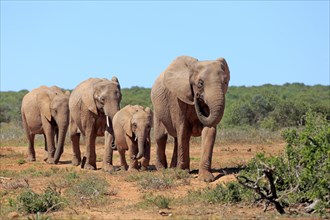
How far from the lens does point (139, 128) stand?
16.3 m

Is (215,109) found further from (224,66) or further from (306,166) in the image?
(306,166)

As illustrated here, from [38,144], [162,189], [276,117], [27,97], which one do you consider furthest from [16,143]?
[162,189]

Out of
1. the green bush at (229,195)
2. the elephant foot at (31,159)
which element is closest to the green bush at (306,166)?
the green bush at (229,195)

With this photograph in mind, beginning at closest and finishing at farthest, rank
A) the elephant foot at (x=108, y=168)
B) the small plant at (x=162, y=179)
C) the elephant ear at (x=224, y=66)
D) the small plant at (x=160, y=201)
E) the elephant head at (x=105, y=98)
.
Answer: the small plant at (x=160, y=201) < the small plant at (x=162, y=179) < the elephant ear at (x=224, y=66) < the elephant foot at (x=108, y=168) < the elephant head at (x=105, y=98)

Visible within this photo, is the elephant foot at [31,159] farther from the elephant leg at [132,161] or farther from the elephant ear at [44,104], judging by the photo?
the elephant leg at [132,161]

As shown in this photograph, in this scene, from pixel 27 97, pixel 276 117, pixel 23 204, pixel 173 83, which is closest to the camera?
pixel 23 204

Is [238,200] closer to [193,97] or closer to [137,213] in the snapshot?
[137,213]

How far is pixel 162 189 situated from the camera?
524 inches

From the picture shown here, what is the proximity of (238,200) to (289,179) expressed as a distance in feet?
3.87

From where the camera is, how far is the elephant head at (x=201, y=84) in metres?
13.8

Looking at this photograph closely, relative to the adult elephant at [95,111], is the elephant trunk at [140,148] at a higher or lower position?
lower

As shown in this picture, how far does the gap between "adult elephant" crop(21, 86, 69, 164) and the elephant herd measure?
27 mm

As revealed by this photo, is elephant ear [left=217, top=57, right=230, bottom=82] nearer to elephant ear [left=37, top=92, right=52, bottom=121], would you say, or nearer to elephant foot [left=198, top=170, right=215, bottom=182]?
elephant foot [left=198, top=170, right=215, bottom=182]

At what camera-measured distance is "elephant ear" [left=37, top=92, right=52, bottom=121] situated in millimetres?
20736
